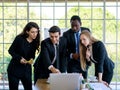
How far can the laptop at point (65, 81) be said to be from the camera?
124 inches

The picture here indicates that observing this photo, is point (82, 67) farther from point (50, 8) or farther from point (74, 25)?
point (50, 8)

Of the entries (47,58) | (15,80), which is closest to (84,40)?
(47,58)

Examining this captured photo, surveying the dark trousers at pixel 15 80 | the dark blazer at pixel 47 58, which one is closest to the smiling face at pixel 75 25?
the dark blazer at pixel 47 58

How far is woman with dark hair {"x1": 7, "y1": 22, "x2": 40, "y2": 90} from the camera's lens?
172 inches

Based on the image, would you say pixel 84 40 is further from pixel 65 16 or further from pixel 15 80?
pixel 65 16

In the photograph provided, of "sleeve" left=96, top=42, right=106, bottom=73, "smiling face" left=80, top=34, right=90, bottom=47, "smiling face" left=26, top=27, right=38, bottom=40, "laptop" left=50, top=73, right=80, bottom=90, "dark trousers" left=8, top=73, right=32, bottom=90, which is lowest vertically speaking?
"dark trousers" left=8, top=73, right=32, bottom=90

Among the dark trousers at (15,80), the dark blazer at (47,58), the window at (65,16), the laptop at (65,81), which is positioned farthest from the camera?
the window at (65,16)

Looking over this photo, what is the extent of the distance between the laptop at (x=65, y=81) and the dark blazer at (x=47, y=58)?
0.78 meters

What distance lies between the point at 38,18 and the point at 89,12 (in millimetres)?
970

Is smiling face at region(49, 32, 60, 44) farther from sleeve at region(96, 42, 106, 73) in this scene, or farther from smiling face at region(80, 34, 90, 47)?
sleeve at region(96, 42, 106, 73)

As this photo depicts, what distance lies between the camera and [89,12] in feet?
20.1

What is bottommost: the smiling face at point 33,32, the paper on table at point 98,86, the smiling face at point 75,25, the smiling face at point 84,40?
the paper on table at point 98,86

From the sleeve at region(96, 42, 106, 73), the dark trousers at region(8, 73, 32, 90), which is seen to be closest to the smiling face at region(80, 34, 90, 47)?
the sleeve at region(96, 42, 106, 73)

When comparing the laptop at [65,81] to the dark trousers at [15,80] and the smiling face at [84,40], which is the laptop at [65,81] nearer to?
the smiling face at [84,40]
